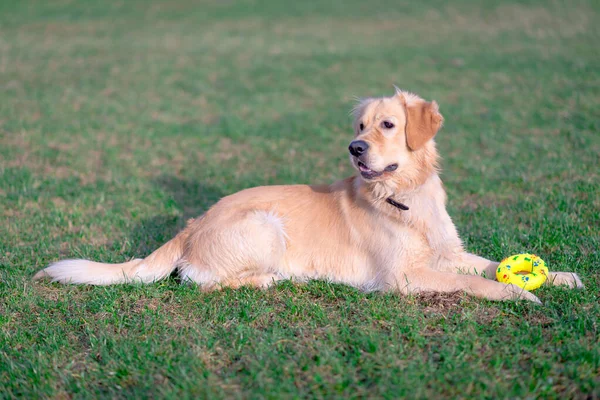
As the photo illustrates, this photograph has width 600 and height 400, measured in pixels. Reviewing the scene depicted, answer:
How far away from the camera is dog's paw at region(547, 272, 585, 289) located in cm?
447

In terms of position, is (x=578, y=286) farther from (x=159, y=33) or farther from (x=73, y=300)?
(x=159, y=33)

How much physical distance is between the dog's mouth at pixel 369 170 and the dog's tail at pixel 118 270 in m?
1.61

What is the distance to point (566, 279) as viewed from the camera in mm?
4520

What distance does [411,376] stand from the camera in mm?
3375

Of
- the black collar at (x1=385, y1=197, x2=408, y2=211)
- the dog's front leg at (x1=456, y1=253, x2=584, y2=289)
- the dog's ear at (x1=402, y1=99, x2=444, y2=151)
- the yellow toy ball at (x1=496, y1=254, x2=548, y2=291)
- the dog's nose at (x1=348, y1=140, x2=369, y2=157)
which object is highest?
the dog's ear at (x1=402, y1=99, x2=444, y2=151)

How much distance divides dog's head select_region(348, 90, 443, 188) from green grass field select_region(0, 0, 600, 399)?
3.29ft

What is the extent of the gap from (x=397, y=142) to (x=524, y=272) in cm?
144

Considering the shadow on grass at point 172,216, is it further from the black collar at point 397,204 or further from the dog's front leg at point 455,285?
the dog's front leg at point 455,285

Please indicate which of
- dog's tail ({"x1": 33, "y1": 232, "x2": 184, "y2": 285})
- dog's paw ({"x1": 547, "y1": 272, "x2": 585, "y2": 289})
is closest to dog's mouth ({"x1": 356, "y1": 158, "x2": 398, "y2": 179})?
dog's paw ({"x1": 547, "y1": 272, "x2": 585, "y2": 289})

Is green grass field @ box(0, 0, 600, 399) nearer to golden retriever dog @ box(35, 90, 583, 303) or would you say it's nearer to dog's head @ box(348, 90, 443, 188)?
golden retriever dog @ box(35, 90, 583, 303)

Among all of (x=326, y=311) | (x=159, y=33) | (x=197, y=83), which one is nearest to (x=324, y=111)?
(x=197, y=83)

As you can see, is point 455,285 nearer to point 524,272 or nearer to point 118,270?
point 524,272

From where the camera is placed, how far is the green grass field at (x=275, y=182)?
11.7 feet

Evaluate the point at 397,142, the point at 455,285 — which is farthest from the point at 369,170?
the point at 455,285
